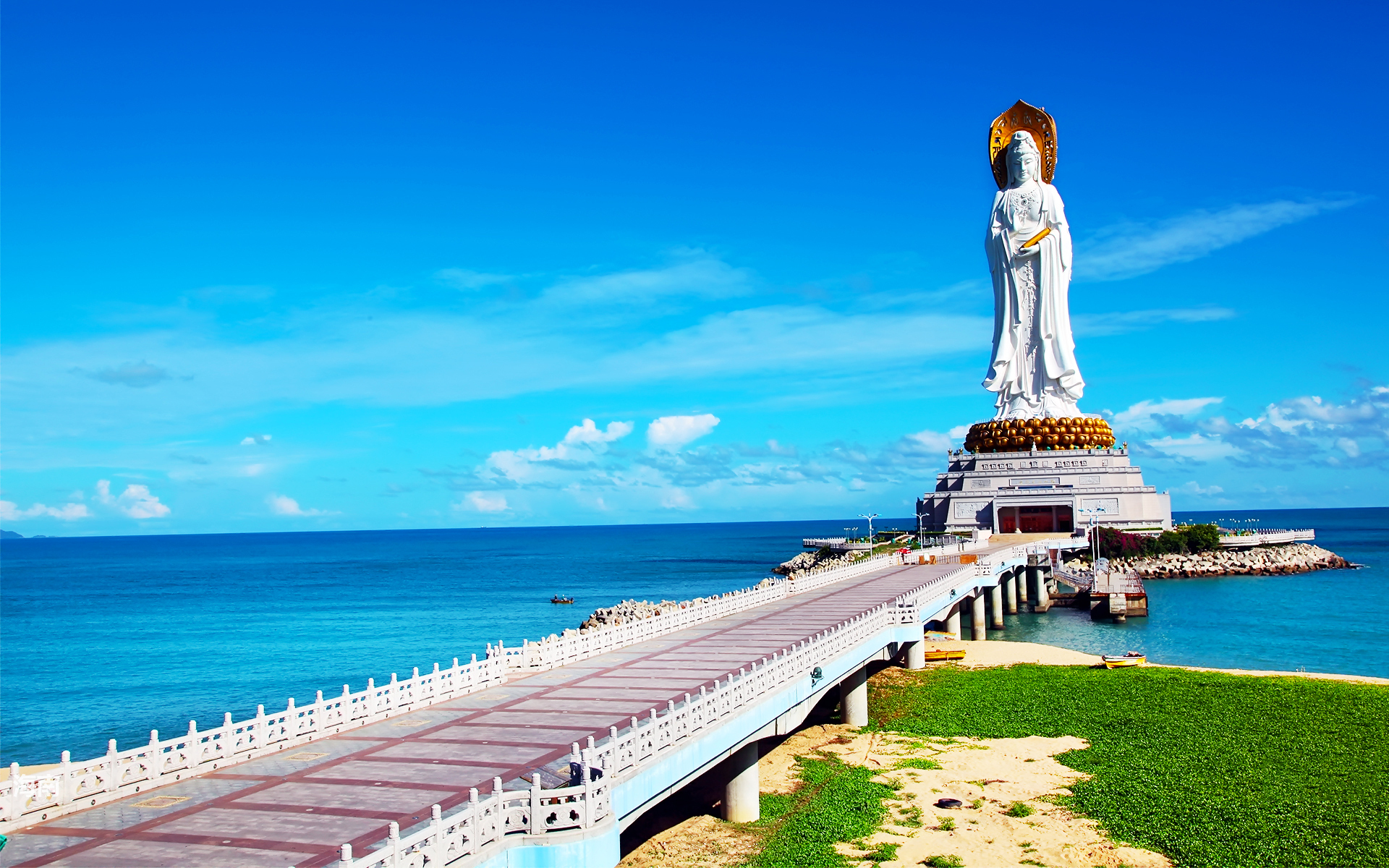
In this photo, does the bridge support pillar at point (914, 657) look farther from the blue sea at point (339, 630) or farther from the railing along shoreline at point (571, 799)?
the railing along shoreline at point (571, 799)

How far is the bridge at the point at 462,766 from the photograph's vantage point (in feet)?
40.1

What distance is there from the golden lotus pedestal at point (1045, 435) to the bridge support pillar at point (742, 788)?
6860 cm

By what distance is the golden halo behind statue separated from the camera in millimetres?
86312

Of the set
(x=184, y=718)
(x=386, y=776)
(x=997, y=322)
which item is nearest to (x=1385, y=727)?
(x=386, y=776)

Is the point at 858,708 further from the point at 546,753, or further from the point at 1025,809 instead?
the point at 546,753

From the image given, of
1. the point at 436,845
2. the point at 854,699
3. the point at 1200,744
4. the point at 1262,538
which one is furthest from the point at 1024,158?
the point at 436,845

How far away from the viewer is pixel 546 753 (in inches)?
627

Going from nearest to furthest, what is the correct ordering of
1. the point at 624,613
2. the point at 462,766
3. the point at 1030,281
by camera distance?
the point at 462,766 < the point at 624,613 < the point at 1030,281

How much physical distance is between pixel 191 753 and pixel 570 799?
6.05 meters

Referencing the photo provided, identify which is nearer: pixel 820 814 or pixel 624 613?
pixel 820 814

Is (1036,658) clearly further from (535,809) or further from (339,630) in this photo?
(339,630)

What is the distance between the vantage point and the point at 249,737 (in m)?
16.7

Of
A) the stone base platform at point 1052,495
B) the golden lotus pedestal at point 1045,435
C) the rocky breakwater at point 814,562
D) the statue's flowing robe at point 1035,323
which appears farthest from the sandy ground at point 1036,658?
the statue's flowing robe at point 1035,323

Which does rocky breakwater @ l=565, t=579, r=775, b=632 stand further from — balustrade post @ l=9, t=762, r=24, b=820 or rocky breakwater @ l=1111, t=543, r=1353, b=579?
balustrade post @ l=9, t=762, r=24, b=820
